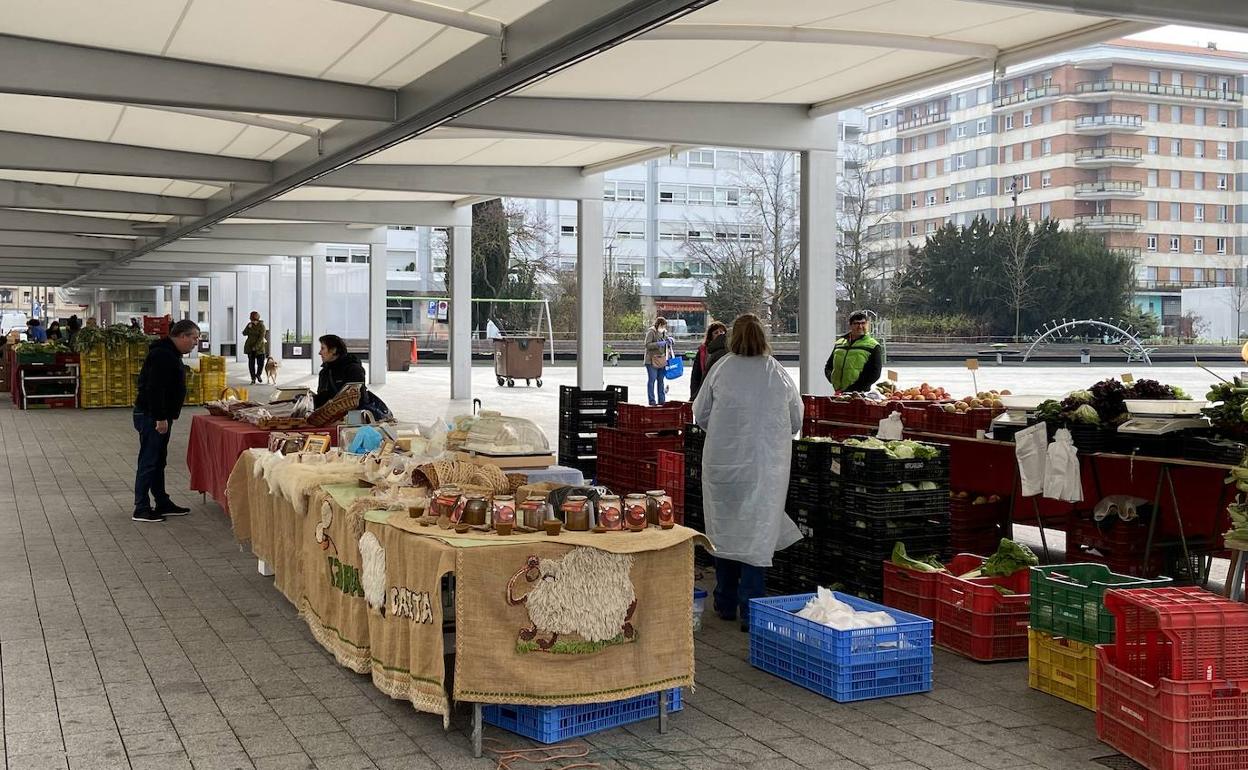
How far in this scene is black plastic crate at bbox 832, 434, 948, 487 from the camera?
6.13 meters

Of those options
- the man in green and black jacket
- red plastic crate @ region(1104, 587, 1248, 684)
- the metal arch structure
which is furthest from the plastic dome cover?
the metal arch structure

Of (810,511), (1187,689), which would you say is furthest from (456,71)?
(1187,689)

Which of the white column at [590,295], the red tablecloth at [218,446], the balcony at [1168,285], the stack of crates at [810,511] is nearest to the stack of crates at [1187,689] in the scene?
the stack of crates at [810,511]

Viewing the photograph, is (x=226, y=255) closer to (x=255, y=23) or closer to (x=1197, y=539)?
(x=255, y=23)

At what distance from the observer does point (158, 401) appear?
366 inches

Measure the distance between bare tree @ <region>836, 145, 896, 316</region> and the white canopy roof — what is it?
100ft

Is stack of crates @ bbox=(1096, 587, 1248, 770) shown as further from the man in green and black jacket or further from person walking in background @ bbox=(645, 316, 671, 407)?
person walking in background @ bbox=(645, 316, 671, 407)

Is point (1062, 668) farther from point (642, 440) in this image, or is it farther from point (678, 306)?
point (678, 306)

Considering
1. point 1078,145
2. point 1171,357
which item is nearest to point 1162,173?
point 1078,145

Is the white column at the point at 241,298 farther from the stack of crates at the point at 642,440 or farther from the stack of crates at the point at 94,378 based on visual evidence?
the stack of crates at the point at 642,440

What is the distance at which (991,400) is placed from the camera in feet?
28.1

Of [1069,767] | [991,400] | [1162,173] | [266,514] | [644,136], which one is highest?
[1162,173]

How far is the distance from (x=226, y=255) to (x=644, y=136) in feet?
71.4

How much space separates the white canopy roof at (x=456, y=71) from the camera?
24.4 ft
